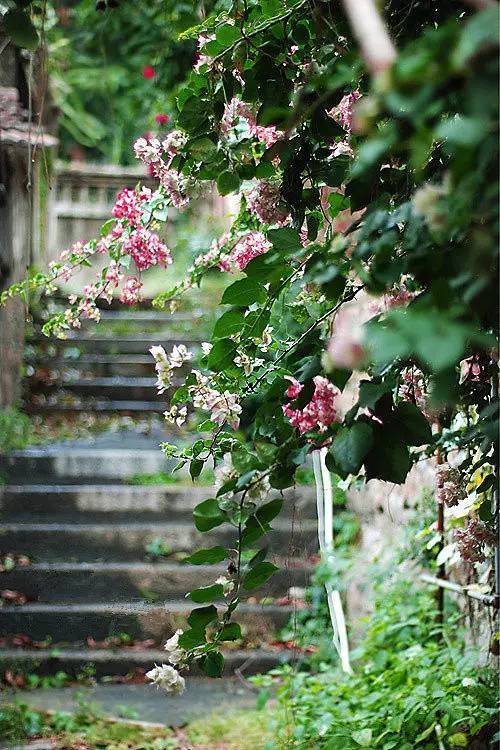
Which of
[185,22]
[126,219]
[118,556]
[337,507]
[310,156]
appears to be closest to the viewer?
[310,156]

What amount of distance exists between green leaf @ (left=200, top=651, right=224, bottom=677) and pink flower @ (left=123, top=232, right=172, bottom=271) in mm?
815

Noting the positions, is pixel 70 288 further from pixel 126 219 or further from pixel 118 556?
pixel 126 219

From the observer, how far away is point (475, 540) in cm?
160

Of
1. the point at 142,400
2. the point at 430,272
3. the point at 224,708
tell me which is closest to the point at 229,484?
the point at 430,272

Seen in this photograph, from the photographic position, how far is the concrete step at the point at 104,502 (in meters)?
3.96

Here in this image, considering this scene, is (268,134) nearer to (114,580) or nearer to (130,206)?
(130,206)

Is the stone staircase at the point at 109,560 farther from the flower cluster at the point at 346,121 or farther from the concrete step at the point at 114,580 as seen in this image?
the flower cluster at the point at 346,121

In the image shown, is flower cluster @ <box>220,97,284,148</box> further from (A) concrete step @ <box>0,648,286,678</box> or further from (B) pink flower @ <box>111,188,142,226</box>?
(A) concrete step @ <box>0,648,286,678</box>

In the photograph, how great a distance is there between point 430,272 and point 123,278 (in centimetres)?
128

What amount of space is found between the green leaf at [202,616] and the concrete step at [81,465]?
3.09 metres

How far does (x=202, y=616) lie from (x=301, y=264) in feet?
1.63

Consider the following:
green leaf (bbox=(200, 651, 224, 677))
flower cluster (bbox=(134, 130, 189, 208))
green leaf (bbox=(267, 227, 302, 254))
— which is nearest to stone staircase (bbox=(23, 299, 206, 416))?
flower cluster (bbox=(134, 130, 189, 208))

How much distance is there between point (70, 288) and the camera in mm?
7008

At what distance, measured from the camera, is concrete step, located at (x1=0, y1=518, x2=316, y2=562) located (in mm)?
3572
